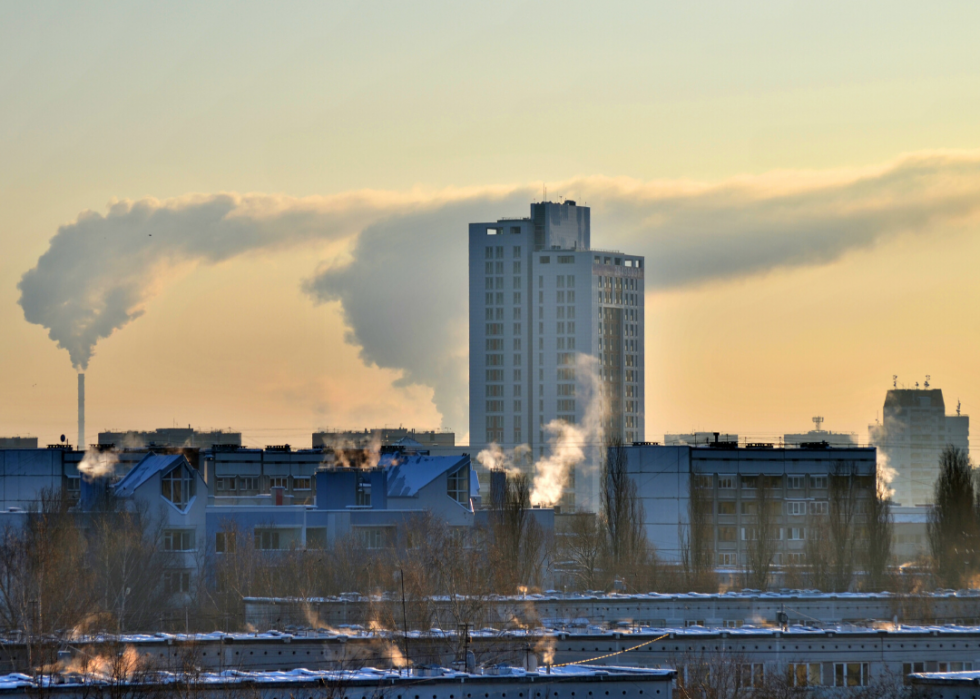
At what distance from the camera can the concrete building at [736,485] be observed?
9150cm

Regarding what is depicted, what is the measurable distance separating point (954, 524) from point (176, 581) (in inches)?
1558

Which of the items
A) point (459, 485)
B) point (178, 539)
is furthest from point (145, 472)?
point (459, 485)

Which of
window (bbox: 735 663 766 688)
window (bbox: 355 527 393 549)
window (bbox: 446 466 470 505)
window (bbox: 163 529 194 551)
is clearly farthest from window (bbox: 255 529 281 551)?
window (bbox: 735 663 766 688)

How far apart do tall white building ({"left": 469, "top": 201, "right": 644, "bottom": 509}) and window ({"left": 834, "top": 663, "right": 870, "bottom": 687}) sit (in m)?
101

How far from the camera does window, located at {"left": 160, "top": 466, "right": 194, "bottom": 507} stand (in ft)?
211

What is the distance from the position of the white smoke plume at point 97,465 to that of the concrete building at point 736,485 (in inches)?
1268

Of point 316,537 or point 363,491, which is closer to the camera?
point 316,537

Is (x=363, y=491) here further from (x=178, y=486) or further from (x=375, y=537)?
(x=178, y=486)

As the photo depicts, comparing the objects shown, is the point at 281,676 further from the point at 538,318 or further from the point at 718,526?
the point at 538,318

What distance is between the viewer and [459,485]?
7488cm

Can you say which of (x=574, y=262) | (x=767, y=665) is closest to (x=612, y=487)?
(x=767, y=665)

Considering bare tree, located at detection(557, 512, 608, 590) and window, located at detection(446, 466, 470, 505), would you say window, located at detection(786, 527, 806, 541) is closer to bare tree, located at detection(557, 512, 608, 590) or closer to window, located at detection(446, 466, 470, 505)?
bare tree, located at detection(557, 512, 608, 590)

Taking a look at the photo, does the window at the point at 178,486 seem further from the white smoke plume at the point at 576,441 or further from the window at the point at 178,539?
the white smoke plume at the point at 576,441

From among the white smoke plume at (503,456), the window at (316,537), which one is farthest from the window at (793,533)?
the white smoke plume at (503,456)
